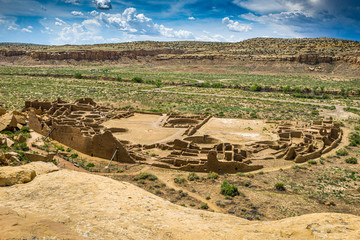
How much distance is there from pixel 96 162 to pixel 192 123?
19715 millimetres

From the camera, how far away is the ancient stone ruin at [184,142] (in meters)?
25.8

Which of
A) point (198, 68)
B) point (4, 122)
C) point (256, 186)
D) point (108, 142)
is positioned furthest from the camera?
point (198, 68)

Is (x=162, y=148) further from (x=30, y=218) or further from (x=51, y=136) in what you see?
(x=30, y=218)

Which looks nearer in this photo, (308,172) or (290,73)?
(308,172)

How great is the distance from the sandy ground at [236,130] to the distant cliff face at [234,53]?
306ft

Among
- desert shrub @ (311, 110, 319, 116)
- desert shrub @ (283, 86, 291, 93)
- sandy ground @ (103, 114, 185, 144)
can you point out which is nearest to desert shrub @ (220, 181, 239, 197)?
sandy ground @ (103, 114, 185, 144)

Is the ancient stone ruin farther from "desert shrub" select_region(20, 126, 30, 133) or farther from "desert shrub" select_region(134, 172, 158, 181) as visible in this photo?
"desert shrub" select_region(134, 172, 158, 181)

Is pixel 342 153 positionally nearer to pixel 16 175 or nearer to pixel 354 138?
pixel 354 138

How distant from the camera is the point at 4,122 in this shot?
2984 cm

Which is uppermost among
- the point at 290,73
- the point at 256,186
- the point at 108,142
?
the point at 290,73

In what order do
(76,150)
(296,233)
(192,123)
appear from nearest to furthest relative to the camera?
(296,233) < (76,150) < (192,123)

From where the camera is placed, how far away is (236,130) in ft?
125

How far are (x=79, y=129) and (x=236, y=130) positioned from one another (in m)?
20.9

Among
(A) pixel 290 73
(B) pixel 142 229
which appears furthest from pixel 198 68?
(B) pixel 142 229
